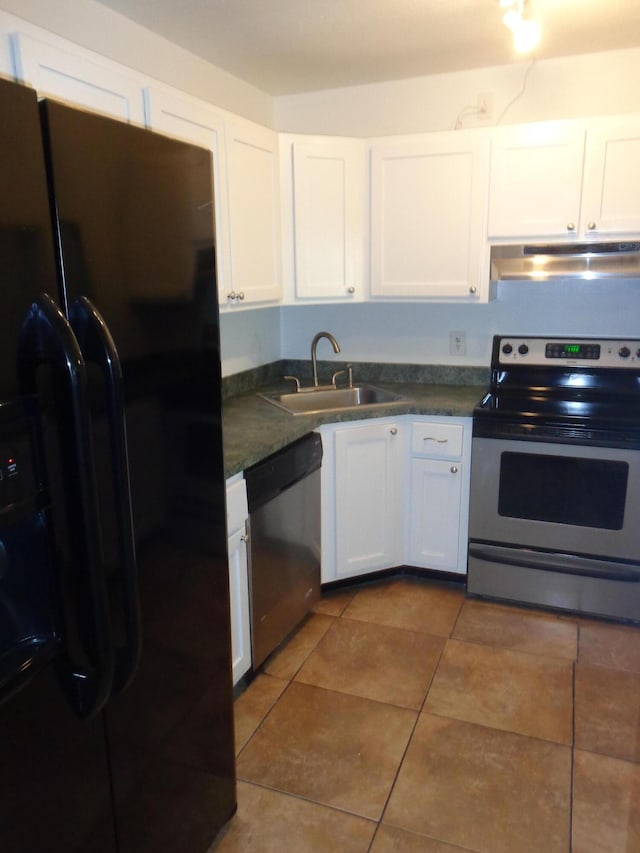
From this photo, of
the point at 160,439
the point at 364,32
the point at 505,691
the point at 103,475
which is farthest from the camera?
the point at 364,32

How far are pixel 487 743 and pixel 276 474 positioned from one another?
3.70 feet

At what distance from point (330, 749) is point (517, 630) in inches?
40.7

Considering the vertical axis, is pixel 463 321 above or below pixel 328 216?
below

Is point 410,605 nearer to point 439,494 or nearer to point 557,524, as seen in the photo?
point 439,494

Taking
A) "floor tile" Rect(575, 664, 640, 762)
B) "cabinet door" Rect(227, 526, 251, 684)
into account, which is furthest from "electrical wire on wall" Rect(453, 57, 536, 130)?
"floor tile" Rect(575, 664, 640, 762)

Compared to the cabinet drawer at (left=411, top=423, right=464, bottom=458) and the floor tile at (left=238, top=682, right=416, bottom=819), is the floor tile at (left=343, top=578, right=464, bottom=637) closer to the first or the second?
the floor tile at (left=238, top=682, right=416, bottom=819)

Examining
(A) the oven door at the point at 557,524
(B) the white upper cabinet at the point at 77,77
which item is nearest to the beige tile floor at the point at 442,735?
(A) the oven door at the point at 557,524

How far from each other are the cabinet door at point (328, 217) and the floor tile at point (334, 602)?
1401 mm

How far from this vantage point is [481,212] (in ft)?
9.08

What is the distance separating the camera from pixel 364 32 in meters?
2.39

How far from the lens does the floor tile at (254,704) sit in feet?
6.84

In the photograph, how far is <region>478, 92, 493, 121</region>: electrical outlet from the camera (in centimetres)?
291

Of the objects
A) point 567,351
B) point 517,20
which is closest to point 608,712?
point 567,351

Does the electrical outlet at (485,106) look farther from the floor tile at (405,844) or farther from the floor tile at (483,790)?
the floor tile at (405,844)
